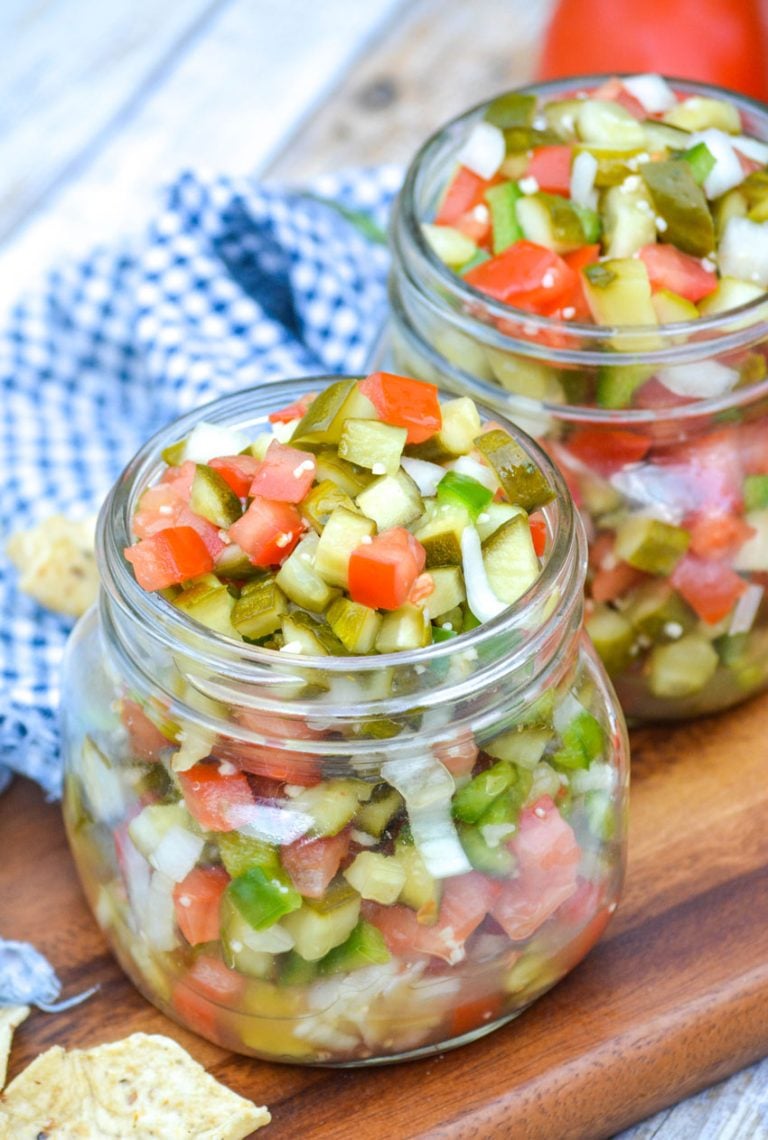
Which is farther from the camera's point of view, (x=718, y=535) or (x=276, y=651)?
(x=718, y=535)

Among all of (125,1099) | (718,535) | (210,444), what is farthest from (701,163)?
(125,1099)

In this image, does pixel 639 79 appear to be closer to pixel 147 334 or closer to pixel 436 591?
pixel 147 334

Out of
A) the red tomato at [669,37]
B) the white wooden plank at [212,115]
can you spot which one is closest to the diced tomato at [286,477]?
the white wooden plank at [212,115]

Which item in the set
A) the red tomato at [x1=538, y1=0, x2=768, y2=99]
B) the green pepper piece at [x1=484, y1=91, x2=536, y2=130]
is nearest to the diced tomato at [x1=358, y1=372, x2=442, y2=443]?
the green pepper piece at [x1=484, y1=91, x2=536, y2=130]

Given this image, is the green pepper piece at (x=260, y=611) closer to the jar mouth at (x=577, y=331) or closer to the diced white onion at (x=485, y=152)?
the jar mouth at (x=577, y=331)

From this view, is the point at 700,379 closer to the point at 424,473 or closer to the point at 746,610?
the point at 746,610

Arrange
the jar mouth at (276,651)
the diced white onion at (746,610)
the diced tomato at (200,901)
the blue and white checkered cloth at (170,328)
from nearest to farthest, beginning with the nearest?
the jar mouth at (276,651) → the diced tomato at (200,901) → the diced white onion at (746,610) → the blue and white checkered cloth at (170,328)
